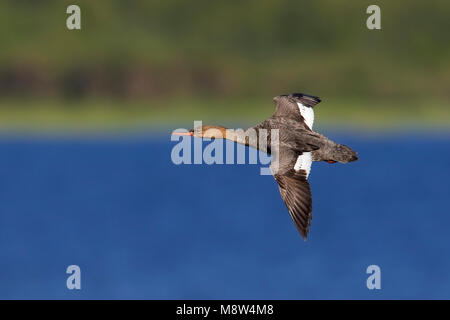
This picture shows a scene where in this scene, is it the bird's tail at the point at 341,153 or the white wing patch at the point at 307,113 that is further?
the white wing patch at the point at 307,113

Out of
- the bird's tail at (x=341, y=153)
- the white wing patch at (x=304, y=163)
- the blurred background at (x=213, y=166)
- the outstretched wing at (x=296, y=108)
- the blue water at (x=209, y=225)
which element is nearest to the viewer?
the white wing patch at (x=304, y=163)

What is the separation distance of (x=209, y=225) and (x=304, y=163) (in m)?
34.1

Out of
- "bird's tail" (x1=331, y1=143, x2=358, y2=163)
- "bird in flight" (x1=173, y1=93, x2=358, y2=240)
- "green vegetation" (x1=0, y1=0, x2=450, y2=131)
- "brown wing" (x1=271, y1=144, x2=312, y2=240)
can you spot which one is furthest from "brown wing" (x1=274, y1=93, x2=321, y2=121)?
"green vegetation" (x1=0, y1=0, x2=450, y2=131)

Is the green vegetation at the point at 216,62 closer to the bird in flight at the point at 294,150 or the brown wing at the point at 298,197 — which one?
the bird in flight at the point at 294,150

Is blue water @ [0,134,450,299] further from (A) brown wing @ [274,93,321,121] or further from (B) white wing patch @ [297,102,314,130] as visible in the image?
(B) white wing patch @ [297,102,314,130]

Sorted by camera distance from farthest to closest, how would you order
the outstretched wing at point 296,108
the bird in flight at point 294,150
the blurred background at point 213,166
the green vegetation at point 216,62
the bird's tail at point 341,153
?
the green vegetation at point 216,62
the blurred background at point 213,166
the outstretched wing at point 296,108
the bird's tail at point 341,153
the bird in flight at point 294,150

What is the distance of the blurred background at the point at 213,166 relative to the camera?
43906 millimetres

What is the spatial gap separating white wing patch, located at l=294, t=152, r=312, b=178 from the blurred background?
2316 cm

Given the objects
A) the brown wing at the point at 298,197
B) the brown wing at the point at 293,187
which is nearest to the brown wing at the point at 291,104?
the brown wing at the point at 293,187

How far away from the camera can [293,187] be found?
630 inches

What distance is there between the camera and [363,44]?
76.2 m

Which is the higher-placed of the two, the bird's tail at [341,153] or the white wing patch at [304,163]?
the bird's tail at [341,153]

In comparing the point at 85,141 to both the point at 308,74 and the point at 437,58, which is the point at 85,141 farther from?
the point at 437,58
